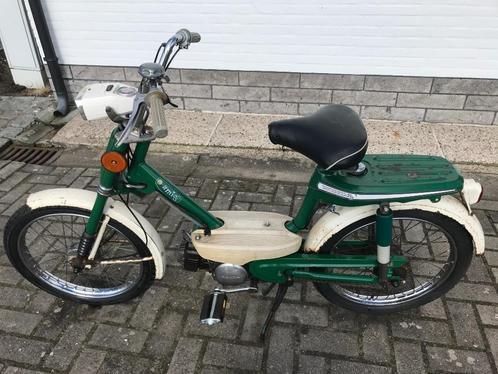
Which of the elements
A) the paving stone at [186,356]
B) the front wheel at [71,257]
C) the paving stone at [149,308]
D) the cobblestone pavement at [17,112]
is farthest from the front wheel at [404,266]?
the cobblestone pavement at [17,112]

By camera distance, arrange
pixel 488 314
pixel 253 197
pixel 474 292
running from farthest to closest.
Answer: pixel 253 197
pixel 474 292
pixel 488 314

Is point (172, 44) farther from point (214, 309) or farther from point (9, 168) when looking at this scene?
point (9, 168)

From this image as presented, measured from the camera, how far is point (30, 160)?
4.17m

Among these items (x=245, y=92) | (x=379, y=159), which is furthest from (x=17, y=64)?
(x=379, y=159)

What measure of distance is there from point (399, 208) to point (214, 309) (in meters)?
1.11

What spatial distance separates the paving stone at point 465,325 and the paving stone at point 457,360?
0.06m

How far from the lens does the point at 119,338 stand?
2.47 m

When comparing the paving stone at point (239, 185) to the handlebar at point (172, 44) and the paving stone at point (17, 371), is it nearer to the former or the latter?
the handlebar at point (172, 44)

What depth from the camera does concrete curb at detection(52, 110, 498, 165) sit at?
398cm

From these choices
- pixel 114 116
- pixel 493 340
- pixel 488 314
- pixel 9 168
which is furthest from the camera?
pixel 9 168

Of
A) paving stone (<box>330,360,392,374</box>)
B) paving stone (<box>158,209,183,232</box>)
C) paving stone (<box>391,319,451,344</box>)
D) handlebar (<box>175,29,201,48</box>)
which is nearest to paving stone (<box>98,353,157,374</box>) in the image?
paving stone (<box>330,360,392,374</box>)

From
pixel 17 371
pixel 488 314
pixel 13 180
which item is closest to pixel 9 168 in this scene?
pixel 13 180

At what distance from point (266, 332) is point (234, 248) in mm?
536

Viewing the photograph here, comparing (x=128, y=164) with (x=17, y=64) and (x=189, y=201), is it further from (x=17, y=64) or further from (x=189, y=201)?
(x=17, y=64)
